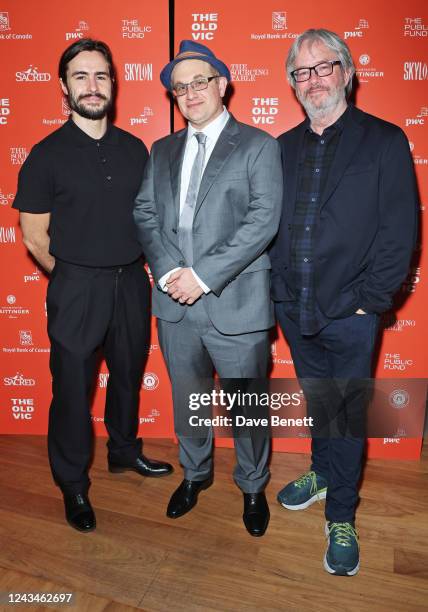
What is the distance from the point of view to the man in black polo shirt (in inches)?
93.4

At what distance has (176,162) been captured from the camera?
232 cm

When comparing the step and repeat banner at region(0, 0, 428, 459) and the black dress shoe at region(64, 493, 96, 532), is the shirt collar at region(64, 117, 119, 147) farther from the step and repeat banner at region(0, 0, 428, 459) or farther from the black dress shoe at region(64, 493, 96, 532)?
the black dress shoe at region(64, 493, 96, 532)

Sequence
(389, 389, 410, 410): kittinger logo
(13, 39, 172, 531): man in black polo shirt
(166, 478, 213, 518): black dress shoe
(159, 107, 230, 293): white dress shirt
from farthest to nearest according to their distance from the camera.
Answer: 1. (389, 389, 410, 410): kittinger logo
2. (166, 478, 213, 518): black dress shoe
3. (13, 39, 172, 531): man in black polo shirt
4. (159, 107, 230, 293): white dress shirt

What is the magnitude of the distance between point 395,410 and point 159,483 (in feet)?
4.37

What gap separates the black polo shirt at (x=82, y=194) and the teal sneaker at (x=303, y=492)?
4.34 ft

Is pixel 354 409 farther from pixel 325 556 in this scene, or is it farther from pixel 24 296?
pixel 24 296

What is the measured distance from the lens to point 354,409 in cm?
230

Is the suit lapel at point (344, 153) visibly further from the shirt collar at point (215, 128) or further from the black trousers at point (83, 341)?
the black trousers at point (83, 341)

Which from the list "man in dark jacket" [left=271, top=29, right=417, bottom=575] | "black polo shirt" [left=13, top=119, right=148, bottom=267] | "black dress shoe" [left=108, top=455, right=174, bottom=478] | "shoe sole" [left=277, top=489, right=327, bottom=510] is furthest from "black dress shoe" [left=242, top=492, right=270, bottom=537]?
"black polo shirt" [left=13, top=119, right=148, bottom=267]

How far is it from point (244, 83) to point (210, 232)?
1008mm

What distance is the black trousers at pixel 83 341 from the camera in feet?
8.02

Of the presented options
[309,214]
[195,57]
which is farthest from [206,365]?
[195,57]

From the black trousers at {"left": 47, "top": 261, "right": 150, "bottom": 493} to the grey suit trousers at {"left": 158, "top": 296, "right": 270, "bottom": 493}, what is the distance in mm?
236

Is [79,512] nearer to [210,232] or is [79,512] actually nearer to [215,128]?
[210,232]
